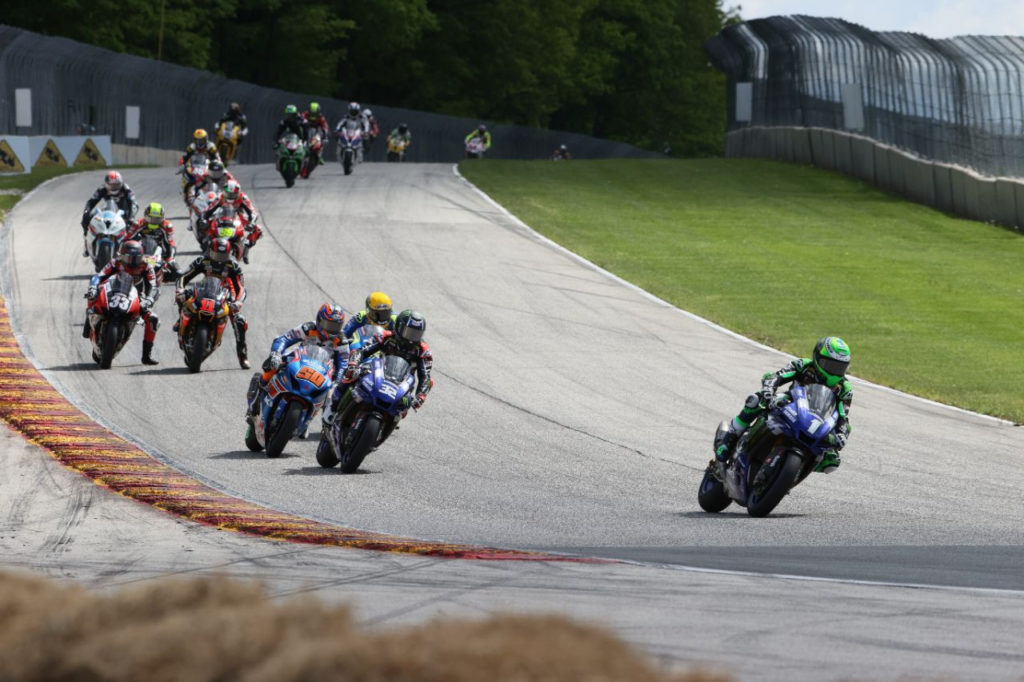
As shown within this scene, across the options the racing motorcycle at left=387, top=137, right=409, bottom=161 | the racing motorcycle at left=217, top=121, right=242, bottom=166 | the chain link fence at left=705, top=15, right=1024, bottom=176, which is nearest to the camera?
the chain link fence at left=705, top=15, right=1024, bottom=176

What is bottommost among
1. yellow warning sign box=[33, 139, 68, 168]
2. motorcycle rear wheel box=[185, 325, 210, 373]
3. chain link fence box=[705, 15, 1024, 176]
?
motorcycle rear wheel box=[185, 325, 210, 373]

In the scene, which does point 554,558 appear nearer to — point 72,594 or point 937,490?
point 72,594

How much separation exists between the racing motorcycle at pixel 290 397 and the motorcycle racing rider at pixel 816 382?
3.95 metres

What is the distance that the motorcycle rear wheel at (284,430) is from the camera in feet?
47.2

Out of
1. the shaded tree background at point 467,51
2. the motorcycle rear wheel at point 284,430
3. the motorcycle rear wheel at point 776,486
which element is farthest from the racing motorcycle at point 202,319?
the shaded tree background at point 467,51

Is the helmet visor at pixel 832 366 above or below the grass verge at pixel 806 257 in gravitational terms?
above

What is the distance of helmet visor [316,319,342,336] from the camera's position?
14.8m

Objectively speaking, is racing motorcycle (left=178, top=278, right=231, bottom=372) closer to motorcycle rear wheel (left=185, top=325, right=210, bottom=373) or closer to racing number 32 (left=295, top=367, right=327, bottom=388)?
motorcycle rear wheel (left=185, top=325, right=210, bottom=373)

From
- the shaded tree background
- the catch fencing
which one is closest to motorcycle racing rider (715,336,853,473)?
the catch fencing

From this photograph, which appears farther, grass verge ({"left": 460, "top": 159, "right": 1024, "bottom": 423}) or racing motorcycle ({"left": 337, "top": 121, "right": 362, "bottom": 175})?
racing motorcycle ({"left": 337, "top": 121, "right": 362, "bottom": 175})

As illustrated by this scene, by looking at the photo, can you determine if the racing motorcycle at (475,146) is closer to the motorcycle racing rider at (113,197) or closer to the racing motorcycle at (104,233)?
the motorcycle racing rider at (113,197)

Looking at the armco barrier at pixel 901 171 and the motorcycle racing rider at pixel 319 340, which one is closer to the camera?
the motorcycle racing rider at pixel 319 340

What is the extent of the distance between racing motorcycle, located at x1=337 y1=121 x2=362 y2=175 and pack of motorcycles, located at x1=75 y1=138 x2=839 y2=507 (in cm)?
2128

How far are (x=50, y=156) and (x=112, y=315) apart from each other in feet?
84.6
